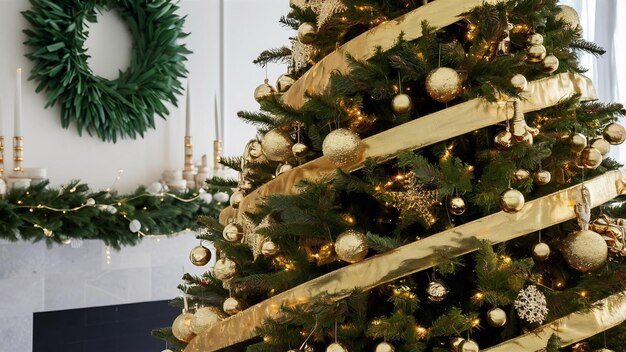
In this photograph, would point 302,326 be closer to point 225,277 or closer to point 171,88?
point 225,277

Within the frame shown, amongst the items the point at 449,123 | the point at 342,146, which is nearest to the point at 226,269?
A: the point at 342,146

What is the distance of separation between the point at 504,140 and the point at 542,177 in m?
0.09

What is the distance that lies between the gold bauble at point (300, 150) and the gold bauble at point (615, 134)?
0.43 metres

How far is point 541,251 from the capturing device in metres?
0.87

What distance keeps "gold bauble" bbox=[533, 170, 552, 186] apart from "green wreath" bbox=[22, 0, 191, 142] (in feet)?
7.69

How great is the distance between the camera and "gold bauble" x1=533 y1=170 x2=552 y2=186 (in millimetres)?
895

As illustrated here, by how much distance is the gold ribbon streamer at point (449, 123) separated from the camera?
0.87 m

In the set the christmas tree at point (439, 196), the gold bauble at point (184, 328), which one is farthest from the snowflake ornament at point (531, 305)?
the gold bauble at point (184, 328)

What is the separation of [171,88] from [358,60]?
7.80 ft

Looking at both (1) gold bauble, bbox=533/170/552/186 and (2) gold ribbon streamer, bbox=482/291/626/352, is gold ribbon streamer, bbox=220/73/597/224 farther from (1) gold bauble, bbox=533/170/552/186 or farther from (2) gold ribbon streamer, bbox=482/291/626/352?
(2) gold ribbon streamer, bbox=482/291/626/352

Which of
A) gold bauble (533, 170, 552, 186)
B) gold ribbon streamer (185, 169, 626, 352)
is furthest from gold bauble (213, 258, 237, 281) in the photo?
gold bauble (533, 170, 552, 186)

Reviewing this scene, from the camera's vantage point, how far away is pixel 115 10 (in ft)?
10.1

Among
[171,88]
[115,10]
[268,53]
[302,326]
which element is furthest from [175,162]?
[302,326]

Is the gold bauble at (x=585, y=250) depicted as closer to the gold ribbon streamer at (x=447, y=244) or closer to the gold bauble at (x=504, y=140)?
the gold ribbon streamer at (x=447, y=244)
